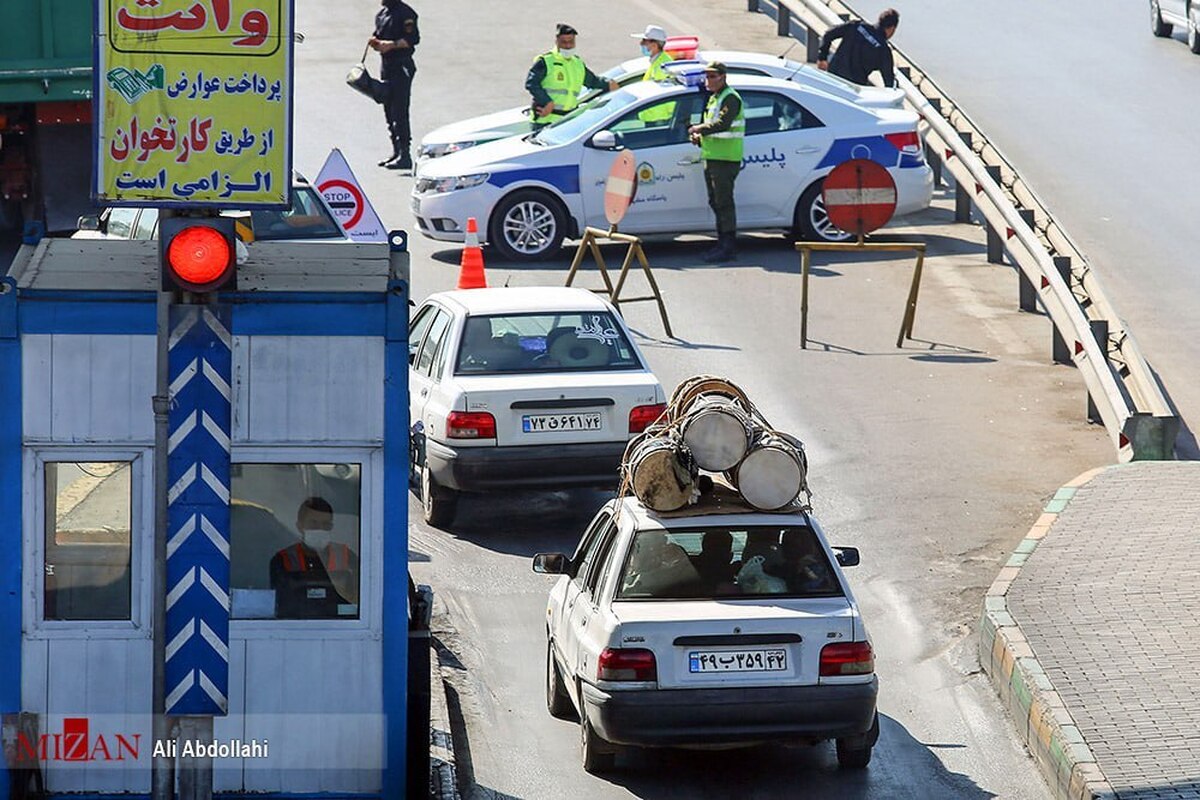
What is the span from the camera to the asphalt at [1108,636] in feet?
31.6

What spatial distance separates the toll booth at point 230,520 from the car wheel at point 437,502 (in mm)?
5636

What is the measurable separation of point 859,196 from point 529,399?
19.4ft

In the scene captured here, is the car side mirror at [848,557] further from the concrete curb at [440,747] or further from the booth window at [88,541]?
the booth window at [88,541]

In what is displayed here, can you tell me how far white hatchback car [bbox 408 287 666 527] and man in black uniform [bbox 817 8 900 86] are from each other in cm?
1095

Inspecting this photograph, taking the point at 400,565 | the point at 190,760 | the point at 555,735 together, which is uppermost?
the point at 400,565

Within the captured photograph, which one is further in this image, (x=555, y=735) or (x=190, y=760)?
(x=555, y=735)

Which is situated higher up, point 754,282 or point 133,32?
point 133,32

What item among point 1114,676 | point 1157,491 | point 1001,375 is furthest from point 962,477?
point 1114,676

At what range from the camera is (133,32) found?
7121 millimetres

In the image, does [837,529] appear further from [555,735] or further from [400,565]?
[400,565]


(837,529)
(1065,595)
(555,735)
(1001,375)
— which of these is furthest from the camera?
(1001,375)

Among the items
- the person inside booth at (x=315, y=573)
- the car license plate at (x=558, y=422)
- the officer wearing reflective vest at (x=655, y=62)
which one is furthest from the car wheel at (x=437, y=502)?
the officer wearing reflective vest at (x=655, y=62)

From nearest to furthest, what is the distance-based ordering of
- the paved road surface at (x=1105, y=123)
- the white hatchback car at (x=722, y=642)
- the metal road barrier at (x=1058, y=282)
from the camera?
the white hatchback car at (x=722, y=642) → the metal road barrier at (x=1058, y=282) → the paved road surface at (x=1105, y=123)

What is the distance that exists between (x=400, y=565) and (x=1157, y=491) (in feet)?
24.5
